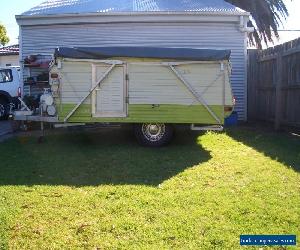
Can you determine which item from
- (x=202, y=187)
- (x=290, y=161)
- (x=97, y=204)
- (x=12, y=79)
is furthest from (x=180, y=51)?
(x=12, y=79)

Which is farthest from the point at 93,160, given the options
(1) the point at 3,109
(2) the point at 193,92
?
(1) the point at 3,109

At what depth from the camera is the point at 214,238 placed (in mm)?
4707

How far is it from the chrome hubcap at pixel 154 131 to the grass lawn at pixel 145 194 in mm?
407

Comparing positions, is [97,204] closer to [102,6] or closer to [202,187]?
[202,187]

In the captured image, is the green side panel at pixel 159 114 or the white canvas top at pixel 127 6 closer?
the green side panel at pixel 159 114

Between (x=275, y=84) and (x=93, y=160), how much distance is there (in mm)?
6555

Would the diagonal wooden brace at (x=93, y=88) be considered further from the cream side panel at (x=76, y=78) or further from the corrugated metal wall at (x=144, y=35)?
the corrugated metal wall at (x=144, y=35)

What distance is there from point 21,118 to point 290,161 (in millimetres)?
6044

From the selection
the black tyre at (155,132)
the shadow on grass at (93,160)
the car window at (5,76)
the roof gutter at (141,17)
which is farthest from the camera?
the car window at (5,76)

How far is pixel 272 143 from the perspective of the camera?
10.4m

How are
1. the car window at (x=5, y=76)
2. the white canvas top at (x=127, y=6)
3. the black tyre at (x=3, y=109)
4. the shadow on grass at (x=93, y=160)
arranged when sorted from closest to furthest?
the shadow on grass at (x=93, y=160) < the white canvas top at (x=127, y=6) < the black tyre at (x=3, y=109) < the car window at (x=5, y=76)

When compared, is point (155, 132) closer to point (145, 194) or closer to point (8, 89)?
point (145, 194)

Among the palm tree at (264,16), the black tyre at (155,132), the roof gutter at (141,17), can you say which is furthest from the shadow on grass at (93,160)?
the palm tree at (264,16)

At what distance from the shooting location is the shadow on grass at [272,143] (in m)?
8.62
